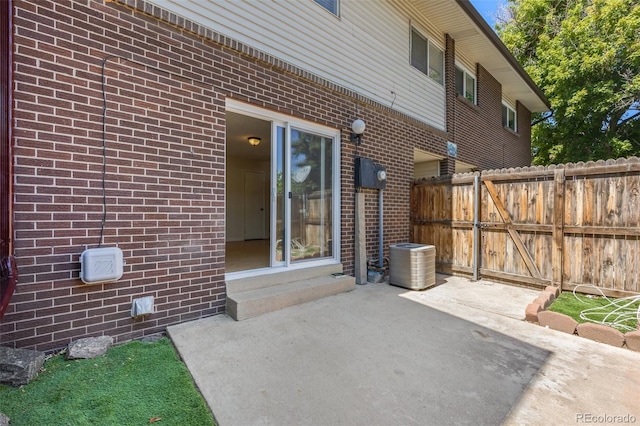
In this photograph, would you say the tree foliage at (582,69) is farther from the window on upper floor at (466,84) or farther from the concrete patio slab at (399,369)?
the concrete patio slab at (399,369)

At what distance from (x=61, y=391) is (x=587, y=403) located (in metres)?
3.44

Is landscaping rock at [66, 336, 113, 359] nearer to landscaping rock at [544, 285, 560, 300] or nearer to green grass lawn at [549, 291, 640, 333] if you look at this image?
green grass lawn at [549, 291, 640, 333]

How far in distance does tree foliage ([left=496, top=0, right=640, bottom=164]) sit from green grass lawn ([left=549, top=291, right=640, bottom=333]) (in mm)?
11607

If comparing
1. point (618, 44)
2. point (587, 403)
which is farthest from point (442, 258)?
point (618, 44)

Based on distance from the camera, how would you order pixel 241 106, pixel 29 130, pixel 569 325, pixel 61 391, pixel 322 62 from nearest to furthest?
pixel 61 391 < pixel 29 130 < pixel 569 325 < pixel 241 106 < pixel 322 62

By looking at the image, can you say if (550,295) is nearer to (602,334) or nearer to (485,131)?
(602,334)

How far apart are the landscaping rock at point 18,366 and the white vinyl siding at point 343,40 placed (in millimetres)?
3311

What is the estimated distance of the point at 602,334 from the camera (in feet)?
9.18

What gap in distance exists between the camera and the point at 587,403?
190 centimetres

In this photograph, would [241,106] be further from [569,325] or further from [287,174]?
[569,325]

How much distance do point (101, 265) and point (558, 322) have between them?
177 inches

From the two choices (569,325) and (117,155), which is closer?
(117,155)

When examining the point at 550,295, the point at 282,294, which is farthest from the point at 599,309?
the point at 282,294

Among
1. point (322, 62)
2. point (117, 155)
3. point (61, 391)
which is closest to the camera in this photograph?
point (61, 391)
